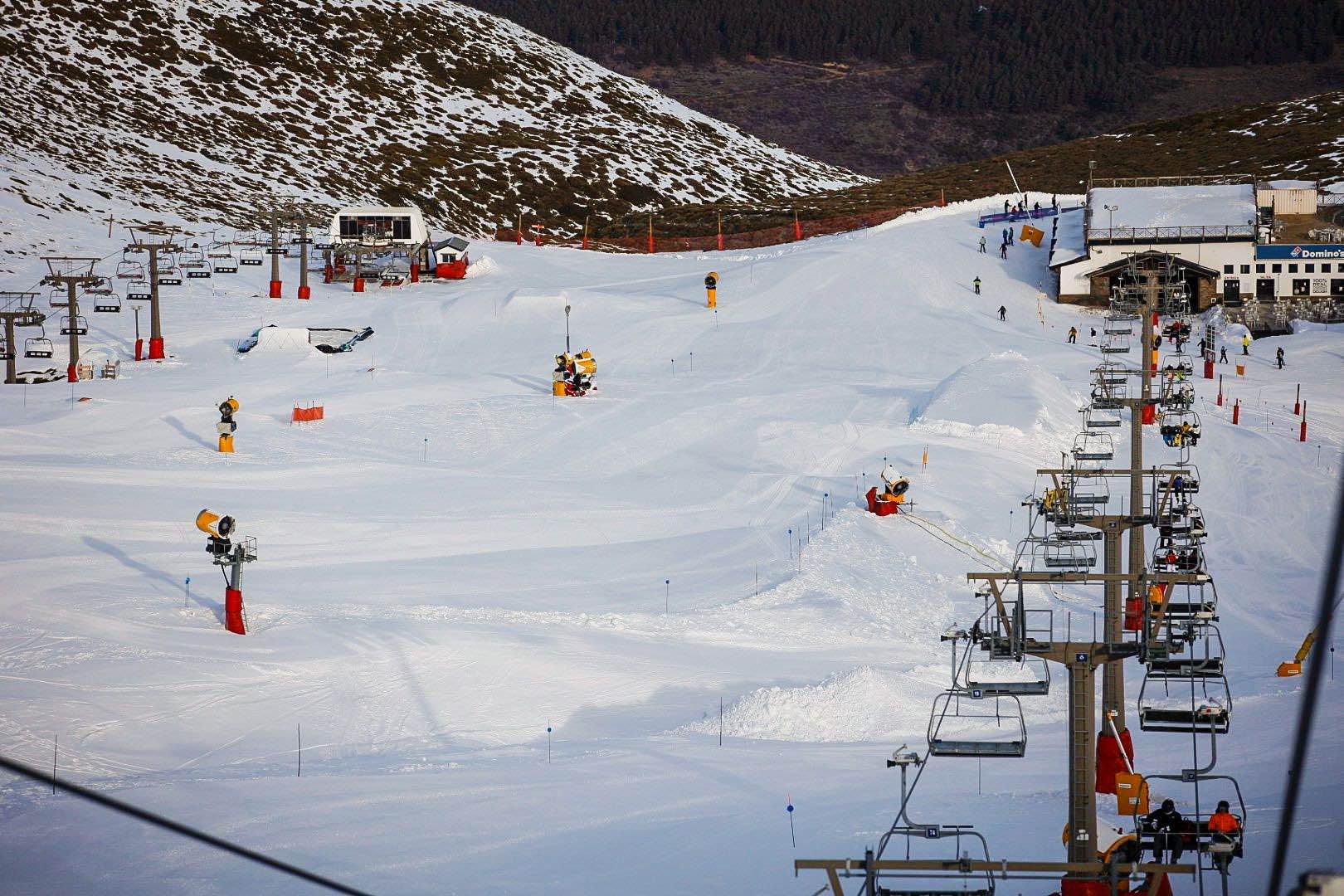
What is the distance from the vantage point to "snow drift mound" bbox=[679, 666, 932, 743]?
19281mm

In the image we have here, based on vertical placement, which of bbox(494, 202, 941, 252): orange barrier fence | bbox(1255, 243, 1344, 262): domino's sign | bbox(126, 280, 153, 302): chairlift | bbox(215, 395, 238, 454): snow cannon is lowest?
bbox(215, 395, 238, 454): snow cannon

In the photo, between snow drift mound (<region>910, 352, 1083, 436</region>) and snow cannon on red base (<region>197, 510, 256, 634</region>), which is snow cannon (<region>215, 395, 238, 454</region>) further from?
snow drift mound (<region>910, 352, 1083, 436</region>)

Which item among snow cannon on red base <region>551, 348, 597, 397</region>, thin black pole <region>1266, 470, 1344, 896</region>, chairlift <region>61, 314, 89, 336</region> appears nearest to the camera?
thin black pole <region>1266, 470, 1344, 896</region>

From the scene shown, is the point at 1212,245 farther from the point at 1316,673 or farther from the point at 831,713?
the point at 1316,673

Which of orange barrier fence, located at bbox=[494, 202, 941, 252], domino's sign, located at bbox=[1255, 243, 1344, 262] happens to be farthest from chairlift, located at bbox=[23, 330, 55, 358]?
domino's sign, located at bbox=[1255, 243, 1344, 262]

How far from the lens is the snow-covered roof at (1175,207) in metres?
56.7

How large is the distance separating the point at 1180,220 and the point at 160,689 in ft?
155

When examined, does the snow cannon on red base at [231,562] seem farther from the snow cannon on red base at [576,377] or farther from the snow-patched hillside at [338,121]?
the snow-patched hillside at [338,121]

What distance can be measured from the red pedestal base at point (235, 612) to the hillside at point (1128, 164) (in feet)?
168

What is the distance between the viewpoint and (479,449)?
36.8 metres

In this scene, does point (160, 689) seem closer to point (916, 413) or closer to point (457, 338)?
point (916, 413)

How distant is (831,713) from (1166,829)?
7596 millimetres

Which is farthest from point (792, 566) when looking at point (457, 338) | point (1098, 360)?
point (457, 338)

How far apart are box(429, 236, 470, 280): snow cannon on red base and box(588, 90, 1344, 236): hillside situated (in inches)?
794
